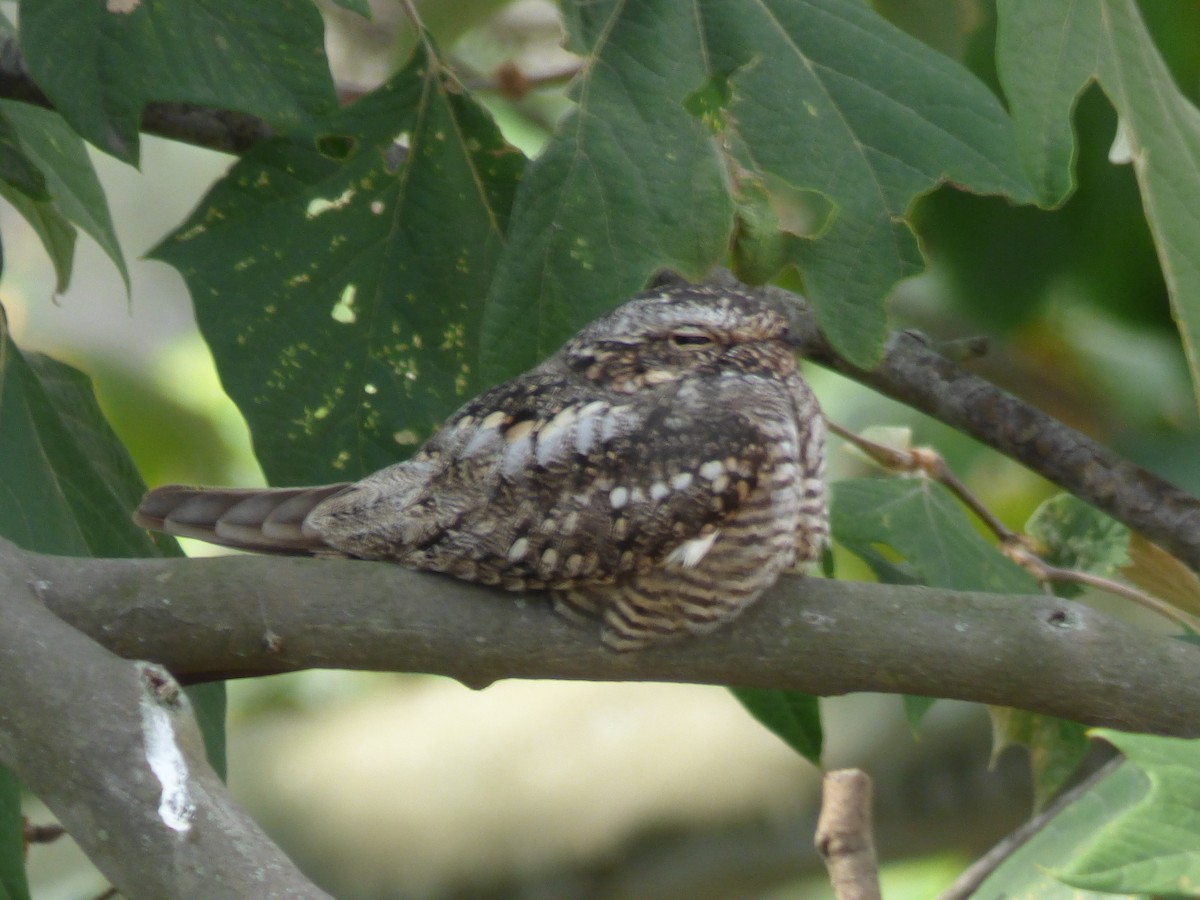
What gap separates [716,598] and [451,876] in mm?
3287

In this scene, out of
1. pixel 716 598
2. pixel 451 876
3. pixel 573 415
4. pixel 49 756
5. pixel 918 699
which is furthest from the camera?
pixel 451 876

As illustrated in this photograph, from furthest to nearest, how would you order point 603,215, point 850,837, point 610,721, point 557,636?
point 610,721 → point 850,837 → point 603,215 → point 557,636

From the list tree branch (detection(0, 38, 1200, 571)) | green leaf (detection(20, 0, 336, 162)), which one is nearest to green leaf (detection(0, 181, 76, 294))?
tree branch (detection(0, 38, 1200, 571))

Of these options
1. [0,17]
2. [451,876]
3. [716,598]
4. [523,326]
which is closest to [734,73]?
[523,326]

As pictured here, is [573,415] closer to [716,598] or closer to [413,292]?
[716,598]

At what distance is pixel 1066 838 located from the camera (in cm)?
177

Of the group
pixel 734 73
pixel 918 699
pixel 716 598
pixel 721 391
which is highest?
pixel 734 73

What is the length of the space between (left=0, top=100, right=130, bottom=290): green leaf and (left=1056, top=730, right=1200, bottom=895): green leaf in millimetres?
1567

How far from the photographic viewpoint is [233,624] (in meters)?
1.33

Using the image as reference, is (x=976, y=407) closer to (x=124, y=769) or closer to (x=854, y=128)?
(x=854, y=128)

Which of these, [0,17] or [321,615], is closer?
[321,615]

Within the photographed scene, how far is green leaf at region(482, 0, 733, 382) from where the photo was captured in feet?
5.46

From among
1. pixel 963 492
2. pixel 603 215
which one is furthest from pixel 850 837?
pixel 603 215

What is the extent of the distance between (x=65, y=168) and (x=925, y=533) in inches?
54.4
